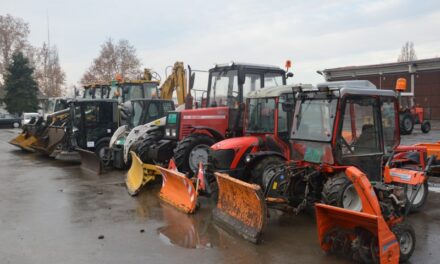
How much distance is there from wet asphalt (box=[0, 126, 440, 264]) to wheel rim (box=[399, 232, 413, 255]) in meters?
0.20

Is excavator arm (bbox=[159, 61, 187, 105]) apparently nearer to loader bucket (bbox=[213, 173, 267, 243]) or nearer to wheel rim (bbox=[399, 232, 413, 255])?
loader bucket (bbox=[213, 173, 267, 243])

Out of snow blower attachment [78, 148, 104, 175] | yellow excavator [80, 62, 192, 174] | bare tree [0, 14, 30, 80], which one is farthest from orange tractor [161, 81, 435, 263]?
bare tree [0, 14, 30, 80]

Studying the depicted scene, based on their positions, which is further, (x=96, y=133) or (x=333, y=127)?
(x=96, y=133)

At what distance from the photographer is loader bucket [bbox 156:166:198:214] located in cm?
760

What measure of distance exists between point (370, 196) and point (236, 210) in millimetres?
2171

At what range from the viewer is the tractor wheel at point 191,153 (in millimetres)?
9070

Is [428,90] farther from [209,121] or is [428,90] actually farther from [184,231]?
[184,231]

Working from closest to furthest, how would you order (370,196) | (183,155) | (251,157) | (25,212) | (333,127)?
(370,196)
(333,127)
(251,157)
(25,212)
(183,155)

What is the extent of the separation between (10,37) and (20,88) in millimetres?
14024

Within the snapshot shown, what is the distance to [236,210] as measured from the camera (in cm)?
645

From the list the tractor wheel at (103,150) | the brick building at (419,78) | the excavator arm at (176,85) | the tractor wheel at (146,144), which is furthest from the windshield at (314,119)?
the brick building at (419,78)

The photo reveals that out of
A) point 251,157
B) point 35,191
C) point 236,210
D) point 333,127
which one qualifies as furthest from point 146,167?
point 333,127

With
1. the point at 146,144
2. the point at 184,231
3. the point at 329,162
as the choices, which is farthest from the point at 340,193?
the point at 146,144

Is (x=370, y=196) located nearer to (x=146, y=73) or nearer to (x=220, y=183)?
(x=220, y=183)
